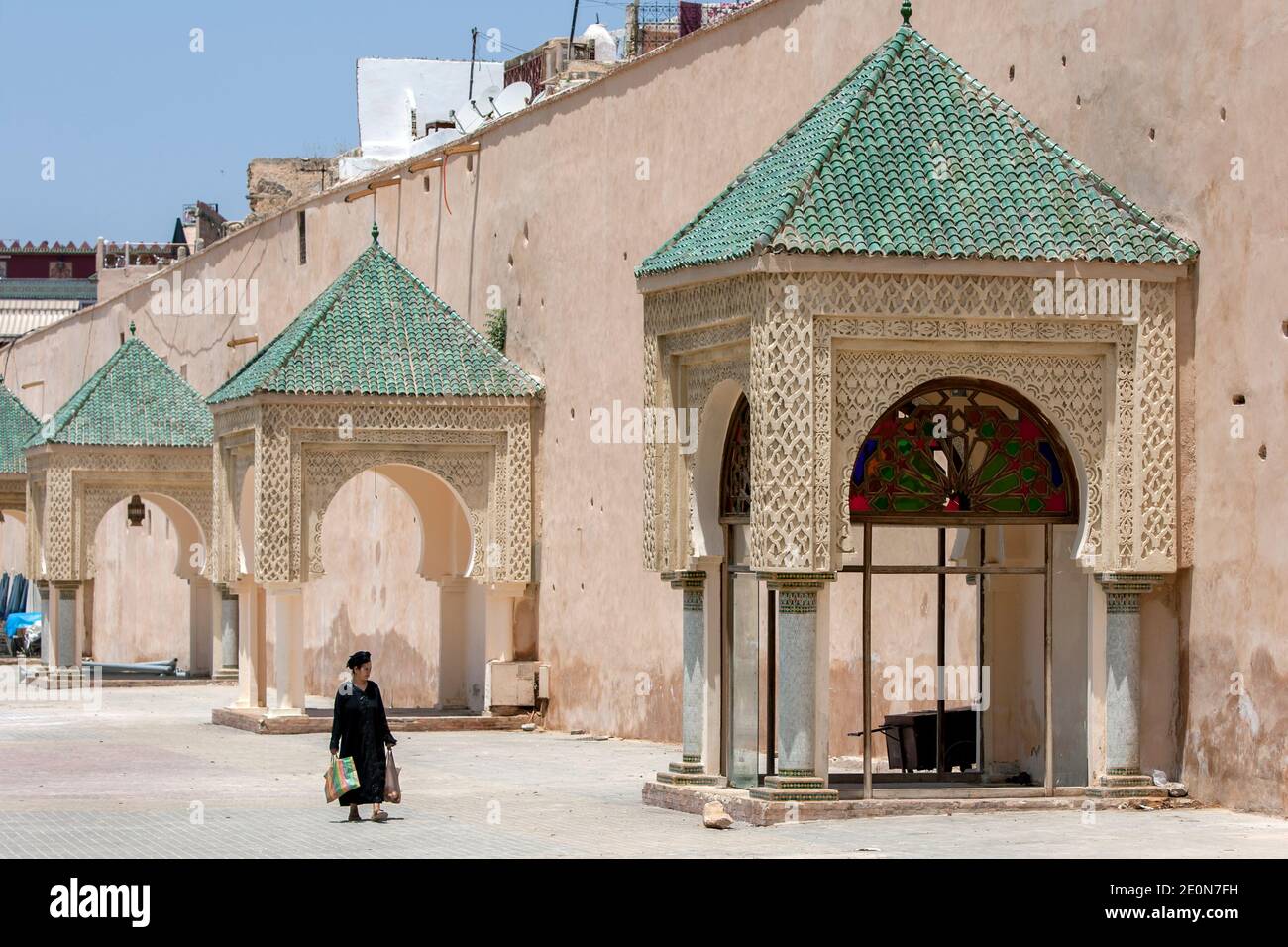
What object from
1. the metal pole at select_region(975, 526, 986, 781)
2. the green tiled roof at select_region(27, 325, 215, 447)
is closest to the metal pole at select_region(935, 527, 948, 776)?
the metal pole at select_region(975, 526, 986, 781)

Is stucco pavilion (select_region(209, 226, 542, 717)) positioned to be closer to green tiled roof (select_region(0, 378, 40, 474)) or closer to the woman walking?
the woman walking

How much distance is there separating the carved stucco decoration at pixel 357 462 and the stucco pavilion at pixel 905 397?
21.6 ft

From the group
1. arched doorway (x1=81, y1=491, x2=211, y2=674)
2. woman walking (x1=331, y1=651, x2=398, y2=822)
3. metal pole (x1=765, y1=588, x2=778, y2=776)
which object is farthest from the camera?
arched doorway (x1=81, y1=491, x2=211, y2=674)

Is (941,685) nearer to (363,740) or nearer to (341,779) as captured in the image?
(363,740)

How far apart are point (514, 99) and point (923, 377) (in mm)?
14062

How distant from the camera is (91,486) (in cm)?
2831

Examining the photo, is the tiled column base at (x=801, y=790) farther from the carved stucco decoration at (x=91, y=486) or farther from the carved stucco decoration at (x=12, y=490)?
the carved stucco decoration at (x=12, y=490)

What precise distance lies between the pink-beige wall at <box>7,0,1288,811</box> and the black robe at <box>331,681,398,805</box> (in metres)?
4.30

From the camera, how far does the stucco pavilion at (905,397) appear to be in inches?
475

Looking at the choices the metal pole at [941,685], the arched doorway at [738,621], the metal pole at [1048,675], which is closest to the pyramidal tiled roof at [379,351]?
the metal pole at [941,685]

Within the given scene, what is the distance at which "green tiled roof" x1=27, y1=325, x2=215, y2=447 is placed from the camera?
28.2 m

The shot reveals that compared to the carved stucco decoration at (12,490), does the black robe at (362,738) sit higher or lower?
lower
